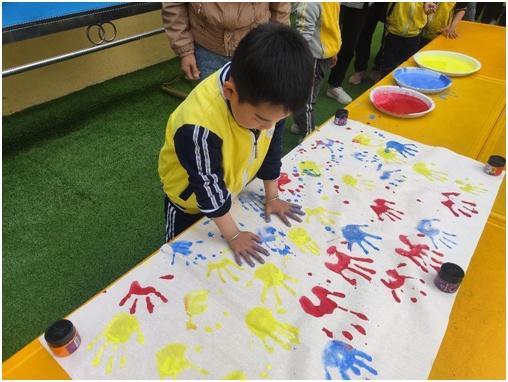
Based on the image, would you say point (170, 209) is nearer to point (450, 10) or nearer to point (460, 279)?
point (460, 279)

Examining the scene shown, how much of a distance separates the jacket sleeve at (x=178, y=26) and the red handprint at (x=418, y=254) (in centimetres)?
112

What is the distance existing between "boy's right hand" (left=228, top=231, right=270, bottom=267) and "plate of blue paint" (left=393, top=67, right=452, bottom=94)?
3.48ft

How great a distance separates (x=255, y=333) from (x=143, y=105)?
233cm

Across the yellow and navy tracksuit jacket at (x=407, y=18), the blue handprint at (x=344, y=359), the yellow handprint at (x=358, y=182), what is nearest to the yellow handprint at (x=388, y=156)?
the yellow handprint at (x=358, y=182)

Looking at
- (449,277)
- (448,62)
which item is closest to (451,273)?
(449,277)

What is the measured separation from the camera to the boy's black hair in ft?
2.15

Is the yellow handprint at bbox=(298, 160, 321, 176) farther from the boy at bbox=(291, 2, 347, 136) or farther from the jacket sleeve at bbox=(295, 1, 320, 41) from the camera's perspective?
the jacket sleeve at bbox=(295, 1, 320, 41)

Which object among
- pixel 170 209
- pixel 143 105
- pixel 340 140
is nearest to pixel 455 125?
pixel 340 140

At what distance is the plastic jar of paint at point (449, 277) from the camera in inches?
30.3

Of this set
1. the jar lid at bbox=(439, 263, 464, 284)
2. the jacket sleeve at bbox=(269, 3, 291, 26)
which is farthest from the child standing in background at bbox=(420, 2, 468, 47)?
the jar lid at bbox=(439, 263, 464, 284)

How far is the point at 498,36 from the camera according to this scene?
2.10m

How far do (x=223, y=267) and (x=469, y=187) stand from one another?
0.74 metres

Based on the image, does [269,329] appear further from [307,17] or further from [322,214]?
[307,17]

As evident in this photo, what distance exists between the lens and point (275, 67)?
0.65m
